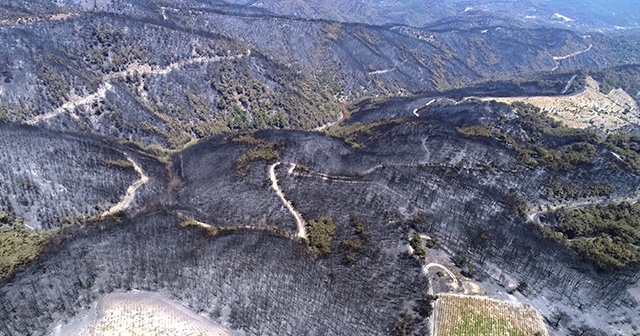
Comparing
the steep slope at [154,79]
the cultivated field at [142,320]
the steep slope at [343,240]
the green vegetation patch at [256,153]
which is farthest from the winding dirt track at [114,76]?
the cultivated field at [142,320]

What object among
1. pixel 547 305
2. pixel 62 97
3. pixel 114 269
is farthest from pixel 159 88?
pixel 547 305

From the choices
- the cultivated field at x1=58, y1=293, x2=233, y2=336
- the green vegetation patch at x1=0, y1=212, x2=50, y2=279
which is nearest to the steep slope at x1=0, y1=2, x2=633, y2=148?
the green vegetation patch at x1=0, y1=212, x2=50, y2=279

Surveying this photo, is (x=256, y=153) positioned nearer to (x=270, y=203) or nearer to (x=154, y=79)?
(x=270, y=203)

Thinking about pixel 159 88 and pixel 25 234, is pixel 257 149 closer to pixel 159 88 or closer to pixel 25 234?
pixel 25 234

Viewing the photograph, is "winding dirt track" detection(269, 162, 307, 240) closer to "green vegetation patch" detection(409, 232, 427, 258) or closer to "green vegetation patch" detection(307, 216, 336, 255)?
"green vegetation patch" detection(307, 216, 336, 255)

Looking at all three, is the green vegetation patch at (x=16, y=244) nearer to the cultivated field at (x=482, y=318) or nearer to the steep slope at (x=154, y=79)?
the steep slope at (x=154, y=79)
